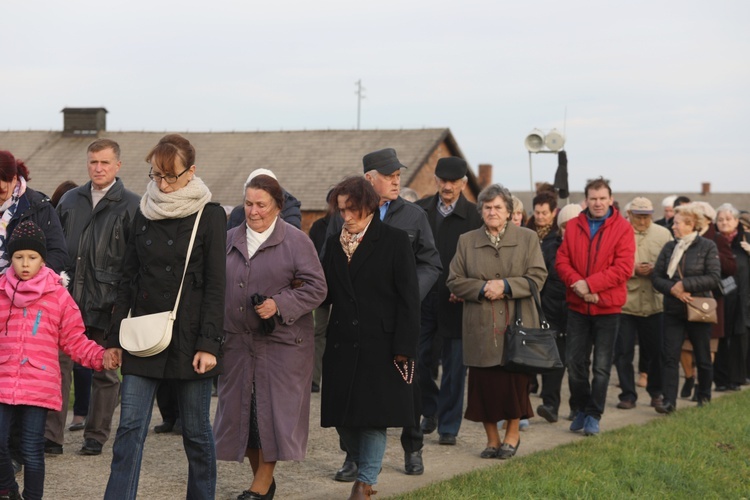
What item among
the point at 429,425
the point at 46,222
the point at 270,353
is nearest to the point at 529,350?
the point at 429,425

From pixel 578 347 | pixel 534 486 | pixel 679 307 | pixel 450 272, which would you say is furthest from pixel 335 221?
pixel 679 307

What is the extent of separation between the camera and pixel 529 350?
880 centimetres

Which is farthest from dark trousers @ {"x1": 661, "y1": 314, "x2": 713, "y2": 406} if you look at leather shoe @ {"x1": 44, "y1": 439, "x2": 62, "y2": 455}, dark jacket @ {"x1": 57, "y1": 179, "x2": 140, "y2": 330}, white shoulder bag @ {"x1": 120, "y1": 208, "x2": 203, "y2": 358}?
white shoulder bag @ {"x1": 120, "y1": 208, "x2": 203, "y2": 358}

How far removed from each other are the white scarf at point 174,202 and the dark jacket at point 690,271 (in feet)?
23.3

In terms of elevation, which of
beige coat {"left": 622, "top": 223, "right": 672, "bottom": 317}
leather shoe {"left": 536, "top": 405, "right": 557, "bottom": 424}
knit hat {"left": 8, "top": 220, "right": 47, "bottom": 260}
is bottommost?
leather shoe {"left": 536, "top": 405, "right": 557, "bottom": 424}

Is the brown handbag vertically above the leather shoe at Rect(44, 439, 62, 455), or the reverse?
the brown handbag

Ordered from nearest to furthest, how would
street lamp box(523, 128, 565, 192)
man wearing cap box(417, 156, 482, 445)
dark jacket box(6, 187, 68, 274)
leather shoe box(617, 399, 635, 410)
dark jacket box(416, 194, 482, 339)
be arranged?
dark jacket box(6, 187, 68, 274), man wearing cap box(417, 156, 482, 445), dark jacket box(416, 194, 482, 339), leather shoe box(617, 399, 635, 410), street lamp box(523, 128, 565, 192)

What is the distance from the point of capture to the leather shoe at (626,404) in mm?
12250

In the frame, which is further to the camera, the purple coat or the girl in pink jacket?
the purple coat

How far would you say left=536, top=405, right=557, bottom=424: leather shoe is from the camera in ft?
36.3

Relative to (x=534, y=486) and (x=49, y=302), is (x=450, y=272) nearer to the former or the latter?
(x=534, y=486)

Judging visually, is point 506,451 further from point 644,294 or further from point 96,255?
point 644,294

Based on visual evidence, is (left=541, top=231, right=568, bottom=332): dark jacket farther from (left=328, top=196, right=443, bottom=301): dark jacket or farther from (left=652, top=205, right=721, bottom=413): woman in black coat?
(left=328, top=196, right=443, bottom=301): dark jacket

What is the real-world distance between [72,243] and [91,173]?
55cm
